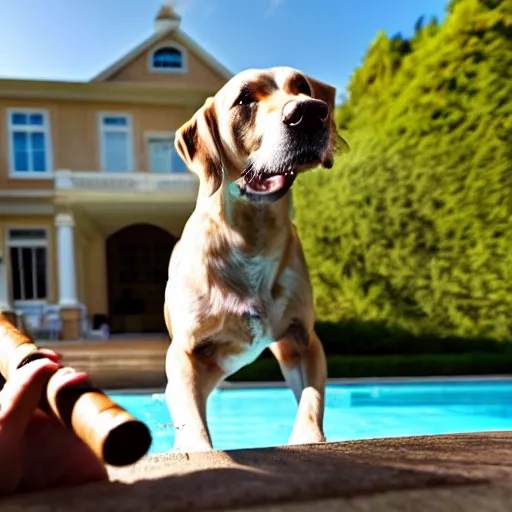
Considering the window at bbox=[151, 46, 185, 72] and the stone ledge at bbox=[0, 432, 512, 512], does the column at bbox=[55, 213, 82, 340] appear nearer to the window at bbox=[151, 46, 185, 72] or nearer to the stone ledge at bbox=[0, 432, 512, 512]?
the window at bbox=[151, 46, 185, 72]

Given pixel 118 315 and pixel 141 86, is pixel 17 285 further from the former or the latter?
pixel 141 86

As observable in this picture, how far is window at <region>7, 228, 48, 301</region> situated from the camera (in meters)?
13.6

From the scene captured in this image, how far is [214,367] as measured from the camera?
1.72m

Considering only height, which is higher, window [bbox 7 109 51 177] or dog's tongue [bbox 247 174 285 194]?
window [bbox 7 109 51 177]

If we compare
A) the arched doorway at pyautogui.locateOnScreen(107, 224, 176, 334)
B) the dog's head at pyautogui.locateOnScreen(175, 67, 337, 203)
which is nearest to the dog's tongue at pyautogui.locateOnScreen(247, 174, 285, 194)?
the dog's head at pyautogui.locateOnScreen(175, 67, 337, 203)

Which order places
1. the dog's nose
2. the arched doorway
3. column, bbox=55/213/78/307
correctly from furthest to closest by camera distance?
the arched doorway
column, bbox=55/213/78/307
the dog's nose

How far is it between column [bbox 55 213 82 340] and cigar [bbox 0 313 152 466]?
13008mm

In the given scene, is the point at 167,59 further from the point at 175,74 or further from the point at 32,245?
the point at 32,245

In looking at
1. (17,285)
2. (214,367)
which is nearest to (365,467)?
(214,367)

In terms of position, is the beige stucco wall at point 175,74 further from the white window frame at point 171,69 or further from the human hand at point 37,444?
the human hand at point 37,444

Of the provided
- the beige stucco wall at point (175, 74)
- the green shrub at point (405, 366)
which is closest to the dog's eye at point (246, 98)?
the green shrub at point (405, 366)

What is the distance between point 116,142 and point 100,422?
47.3 ft

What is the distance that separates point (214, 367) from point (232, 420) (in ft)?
13.9

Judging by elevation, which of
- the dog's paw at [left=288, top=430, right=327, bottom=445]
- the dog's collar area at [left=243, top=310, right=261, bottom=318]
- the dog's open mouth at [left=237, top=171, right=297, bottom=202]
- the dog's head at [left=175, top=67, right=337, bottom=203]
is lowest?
the dog's paw at [left=288, top=430, right=327, bottom=445]
